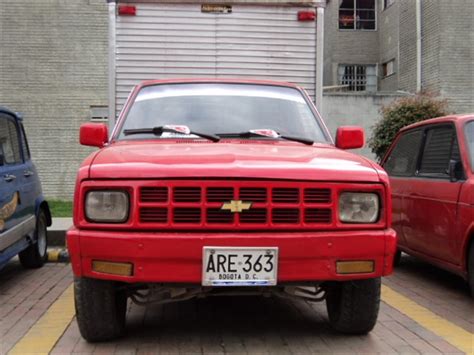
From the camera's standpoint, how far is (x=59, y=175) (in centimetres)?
1402

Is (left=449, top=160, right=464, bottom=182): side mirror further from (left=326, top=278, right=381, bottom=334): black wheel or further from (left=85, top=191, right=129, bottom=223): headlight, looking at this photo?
(left=85, top=191, right=129, bottom=223): headlight

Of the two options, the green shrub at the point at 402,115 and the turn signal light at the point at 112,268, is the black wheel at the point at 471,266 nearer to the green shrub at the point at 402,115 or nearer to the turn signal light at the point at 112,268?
the turn signal light at the point at 112,268

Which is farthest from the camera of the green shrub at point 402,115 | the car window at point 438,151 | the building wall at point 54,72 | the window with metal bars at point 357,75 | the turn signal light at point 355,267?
the window with metal bars at point 357,75

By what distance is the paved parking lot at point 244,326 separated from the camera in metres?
4.05

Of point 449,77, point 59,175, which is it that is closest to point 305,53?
point 59,175

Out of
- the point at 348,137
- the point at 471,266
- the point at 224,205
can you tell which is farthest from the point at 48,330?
the point at 471,266

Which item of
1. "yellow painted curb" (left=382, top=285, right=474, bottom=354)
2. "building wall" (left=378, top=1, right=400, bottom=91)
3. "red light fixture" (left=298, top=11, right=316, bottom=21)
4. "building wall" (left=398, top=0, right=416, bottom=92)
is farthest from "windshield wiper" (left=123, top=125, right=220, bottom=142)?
"building wall" (left=378, top=1, right=400, bottom=91)

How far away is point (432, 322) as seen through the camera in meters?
4.79

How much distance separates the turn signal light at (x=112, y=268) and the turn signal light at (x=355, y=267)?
1.30 metres

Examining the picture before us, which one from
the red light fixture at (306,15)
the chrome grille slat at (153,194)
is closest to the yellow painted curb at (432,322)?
the chrome grille slat at (153,194)

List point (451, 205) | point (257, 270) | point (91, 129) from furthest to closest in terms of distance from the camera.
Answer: point (451, 205) < point (91, 129) < point (257, 270)

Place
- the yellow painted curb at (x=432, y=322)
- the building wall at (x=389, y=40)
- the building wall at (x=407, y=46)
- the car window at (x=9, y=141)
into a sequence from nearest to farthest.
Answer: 1. the yellow painted curb at (x=432, y=322)
2. the car window at (x=9, y=141)
3. the building wall at (x=407, y=46)
4. the building wall at (x=389, y=40)

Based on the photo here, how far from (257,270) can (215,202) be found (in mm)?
494

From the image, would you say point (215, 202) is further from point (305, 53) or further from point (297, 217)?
point (305, 53)
